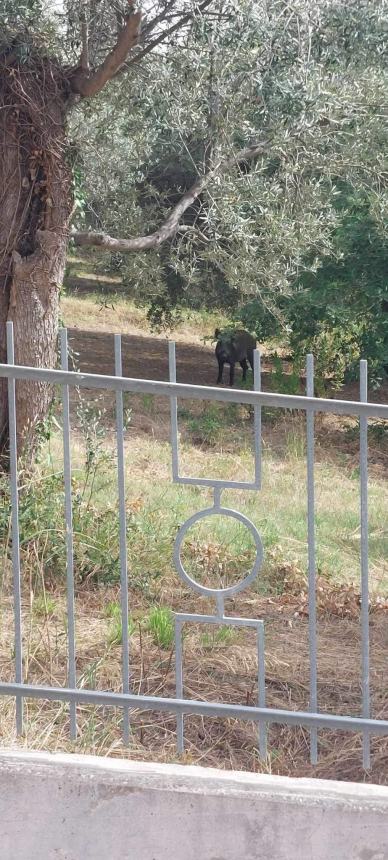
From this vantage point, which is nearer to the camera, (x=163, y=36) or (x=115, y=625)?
(x=115, y=625)

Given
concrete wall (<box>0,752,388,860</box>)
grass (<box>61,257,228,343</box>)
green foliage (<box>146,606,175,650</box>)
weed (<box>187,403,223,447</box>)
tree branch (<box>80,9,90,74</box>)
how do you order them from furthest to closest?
grass (<box>61,257,228,343</box>) → weed (<box>187,403,223,447</box>) → tree branch (<box>80,9,90,74</box>) → green foliage (<box>146,606,175,650</box>) → concrete wall (<box>0,752,388,860</box>)

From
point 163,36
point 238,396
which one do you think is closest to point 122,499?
point 238,396

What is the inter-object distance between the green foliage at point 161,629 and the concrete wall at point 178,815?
2.55 meters

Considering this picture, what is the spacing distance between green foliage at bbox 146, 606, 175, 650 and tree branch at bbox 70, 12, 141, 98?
3.50 metres

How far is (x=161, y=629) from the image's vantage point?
17.8 feet

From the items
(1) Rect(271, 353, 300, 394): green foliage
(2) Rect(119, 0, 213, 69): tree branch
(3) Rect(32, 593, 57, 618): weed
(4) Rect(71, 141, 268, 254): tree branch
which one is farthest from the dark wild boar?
(3) Rect(32, 593, 57, 618): weed

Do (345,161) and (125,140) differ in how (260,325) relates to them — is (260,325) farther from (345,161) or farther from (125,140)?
(345,161)

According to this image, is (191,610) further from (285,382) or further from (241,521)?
(285,382)

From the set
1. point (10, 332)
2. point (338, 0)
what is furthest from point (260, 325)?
point (10, 332)

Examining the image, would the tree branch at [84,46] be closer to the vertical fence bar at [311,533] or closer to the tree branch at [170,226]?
the tree branch at [170,226]

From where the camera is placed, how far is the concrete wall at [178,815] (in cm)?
279

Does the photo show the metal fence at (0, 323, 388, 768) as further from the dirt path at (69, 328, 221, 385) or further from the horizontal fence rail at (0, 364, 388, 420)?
the dirt path at (69, 328, 221, 385)

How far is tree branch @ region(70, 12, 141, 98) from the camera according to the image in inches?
249

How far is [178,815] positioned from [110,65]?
5.10m
